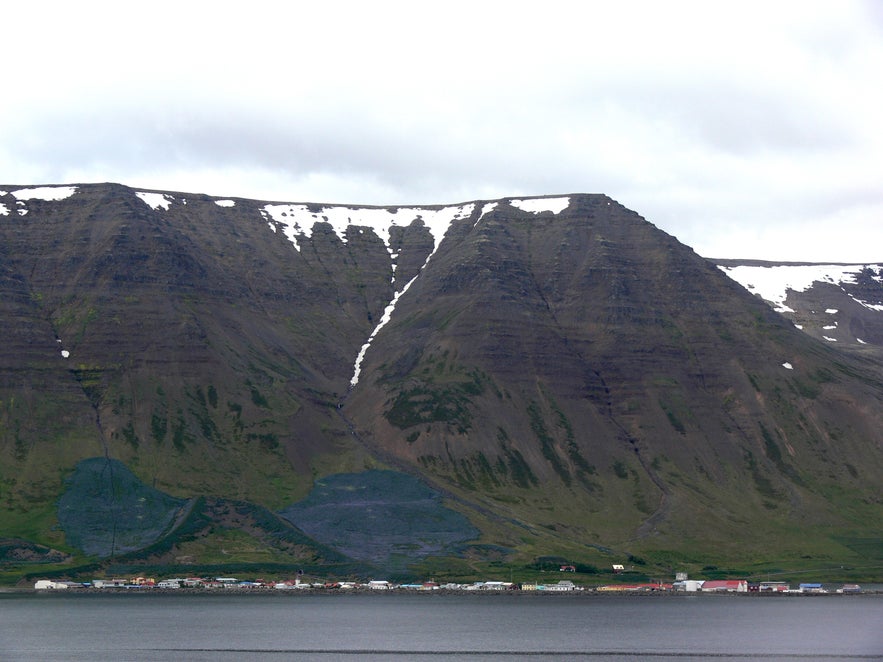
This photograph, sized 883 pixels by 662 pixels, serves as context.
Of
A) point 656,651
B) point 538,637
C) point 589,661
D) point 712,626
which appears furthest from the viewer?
point 712,626

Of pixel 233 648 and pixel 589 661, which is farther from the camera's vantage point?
pixel 233 648

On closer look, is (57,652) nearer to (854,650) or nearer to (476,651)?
(476,651)

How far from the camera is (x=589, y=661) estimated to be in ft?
493

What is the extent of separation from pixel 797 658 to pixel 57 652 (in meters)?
83.9

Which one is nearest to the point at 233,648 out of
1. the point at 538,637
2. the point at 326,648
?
the point at 326,648

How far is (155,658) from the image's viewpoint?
15325 cm

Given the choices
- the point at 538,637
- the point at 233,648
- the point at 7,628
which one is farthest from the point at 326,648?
the point at 7,628

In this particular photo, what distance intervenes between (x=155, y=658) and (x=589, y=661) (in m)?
48.3

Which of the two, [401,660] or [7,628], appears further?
[7,628]

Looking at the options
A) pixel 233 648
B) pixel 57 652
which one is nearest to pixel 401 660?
pixel 233 648

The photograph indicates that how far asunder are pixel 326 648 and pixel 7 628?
166 feet

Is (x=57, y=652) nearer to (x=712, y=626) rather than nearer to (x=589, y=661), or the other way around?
(x=589, y=661)

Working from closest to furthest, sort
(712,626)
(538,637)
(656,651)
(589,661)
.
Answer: (589,661) < (656,651) < (538,637) < (712,626)

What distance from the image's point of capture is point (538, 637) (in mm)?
174875
